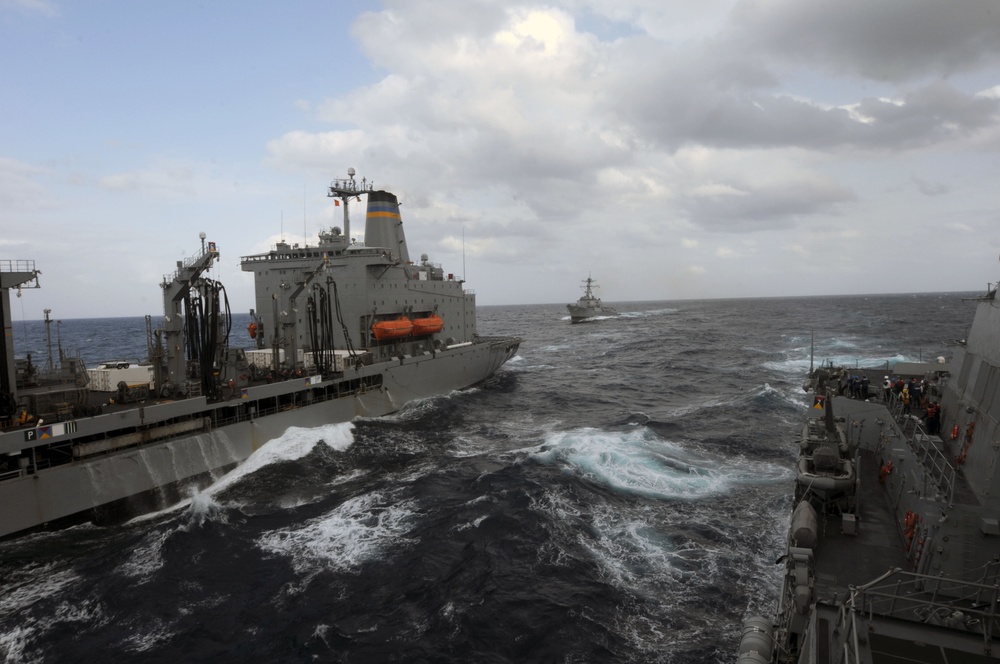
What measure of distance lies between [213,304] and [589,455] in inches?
636

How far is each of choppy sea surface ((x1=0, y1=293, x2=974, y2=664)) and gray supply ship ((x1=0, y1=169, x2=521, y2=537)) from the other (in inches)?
41.8

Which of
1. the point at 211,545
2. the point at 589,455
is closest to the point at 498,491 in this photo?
the point at 589,455

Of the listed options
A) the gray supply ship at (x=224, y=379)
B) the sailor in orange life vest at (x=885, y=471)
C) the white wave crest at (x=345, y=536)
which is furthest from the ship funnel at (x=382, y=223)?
the sailor in orange life vest at (x=885, y=471)

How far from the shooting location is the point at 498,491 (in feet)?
59.1

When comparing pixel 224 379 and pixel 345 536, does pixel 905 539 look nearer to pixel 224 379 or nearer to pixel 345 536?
pixel 345 536

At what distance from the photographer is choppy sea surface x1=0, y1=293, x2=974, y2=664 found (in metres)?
10.7

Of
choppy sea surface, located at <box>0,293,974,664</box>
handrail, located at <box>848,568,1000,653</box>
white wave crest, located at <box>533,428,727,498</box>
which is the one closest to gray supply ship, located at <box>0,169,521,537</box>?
choppy sea surface, located at <box>0,293,974,664</box>

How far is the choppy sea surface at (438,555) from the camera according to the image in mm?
10734

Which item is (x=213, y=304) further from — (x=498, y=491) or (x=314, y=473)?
(x=498, y=491)

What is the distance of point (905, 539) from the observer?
1121 cm

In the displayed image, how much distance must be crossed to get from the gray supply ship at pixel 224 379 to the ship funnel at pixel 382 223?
82 millimetres

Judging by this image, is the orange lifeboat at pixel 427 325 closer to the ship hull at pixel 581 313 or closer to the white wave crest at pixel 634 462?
the white wave crest at pixel 634 462

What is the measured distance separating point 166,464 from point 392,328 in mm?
13222

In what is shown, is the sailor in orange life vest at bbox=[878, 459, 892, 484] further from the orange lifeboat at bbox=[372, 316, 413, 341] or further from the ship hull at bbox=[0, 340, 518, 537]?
the orange lifeboat at bbox=[372, 316, 413, 341]
